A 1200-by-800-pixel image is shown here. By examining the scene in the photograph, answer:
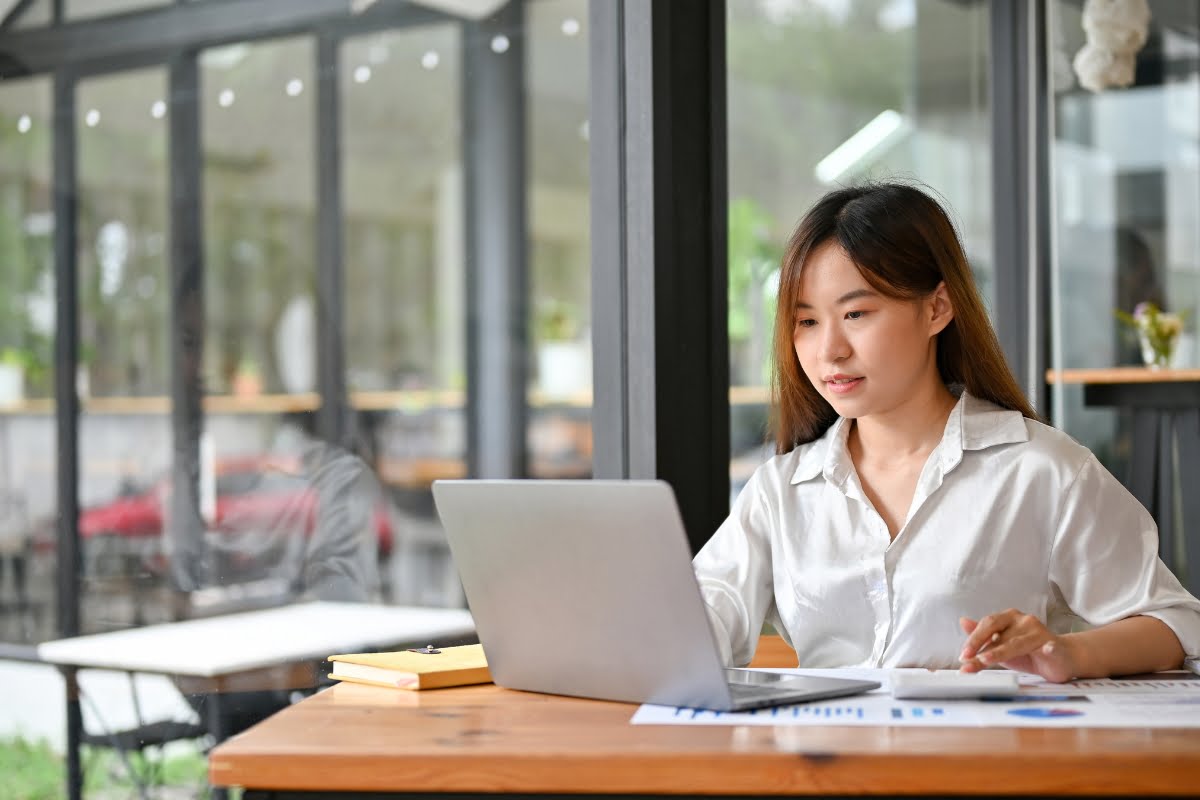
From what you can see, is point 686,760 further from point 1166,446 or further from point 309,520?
point 1166,446

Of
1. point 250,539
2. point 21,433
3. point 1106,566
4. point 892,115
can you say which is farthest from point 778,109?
point 1106,566

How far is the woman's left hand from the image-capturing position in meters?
1.42

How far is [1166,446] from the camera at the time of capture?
373 centimetres

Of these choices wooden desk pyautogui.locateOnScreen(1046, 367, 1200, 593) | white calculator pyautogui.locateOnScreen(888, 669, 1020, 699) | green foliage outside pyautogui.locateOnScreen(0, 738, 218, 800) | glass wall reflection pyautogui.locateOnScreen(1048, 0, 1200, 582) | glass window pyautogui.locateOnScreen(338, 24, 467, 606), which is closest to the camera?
white calculator pyautogui.locateOnScreen(888, 669, 1020, 699)

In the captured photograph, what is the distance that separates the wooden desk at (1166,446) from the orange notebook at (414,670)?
8.32 feet

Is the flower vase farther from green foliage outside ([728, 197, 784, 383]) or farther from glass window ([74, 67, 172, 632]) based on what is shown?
glass window ([74, 67, 172, 632])

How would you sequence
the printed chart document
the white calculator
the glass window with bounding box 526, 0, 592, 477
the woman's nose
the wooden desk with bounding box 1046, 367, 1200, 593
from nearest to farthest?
the printed chart document → the white calculator → the woman's nose → the wooden desk with bounding box 1046, 367, 1200, 593 → the glass window with bounding box 526, 0, 592, 477

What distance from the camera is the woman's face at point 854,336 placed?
1.75 m

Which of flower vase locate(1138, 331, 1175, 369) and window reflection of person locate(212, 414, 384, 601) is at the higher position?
flower vase locate(1138, 331, 1175, 369)

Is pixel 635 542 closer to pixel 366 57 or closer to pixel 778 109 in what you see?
pixel 778 109

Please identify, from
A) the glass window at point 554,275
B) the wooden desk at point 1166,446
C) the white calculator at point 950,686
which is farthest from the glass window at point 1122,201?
the white calculator at point 950,686

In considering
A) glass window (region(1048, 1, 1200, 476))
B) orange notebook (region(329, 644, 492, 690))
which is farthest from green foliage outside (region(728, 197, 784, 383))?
glass window (region(1048, 1, 1200, 476))

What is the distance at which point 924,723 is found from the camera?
122 cm

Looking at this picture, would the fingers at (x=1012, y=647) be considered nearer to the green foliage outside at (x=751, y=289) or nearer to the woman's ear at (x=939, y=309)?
the woman's ear at (x=939, y=309)
